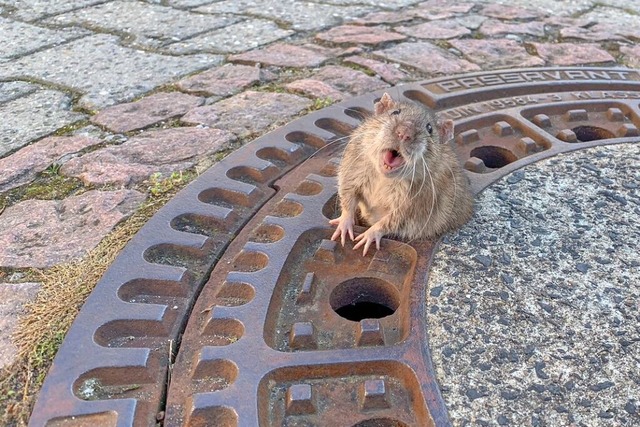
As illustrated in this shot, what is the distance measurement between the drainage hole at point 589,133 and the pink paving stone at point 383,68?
0.81m

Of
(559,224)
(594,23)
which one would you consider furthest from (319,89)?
(594,23)

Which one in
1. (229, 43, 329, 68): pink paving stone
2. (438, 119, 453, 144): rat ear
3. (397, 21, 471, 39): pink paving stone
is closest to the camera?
(438, 119, 453, 144): rat ear

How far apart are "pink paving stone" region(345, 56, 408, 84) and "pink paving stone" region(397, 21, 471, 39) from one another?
0.45 metres

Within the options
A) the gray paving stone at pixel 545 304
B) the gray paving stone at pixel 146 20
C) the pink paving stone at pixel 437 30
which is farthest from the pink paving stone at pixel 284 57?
the gray paving stone at pixel 545 304

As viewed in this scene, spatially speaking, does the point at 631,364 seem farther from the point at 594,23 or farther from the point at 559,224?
the point at 594,23

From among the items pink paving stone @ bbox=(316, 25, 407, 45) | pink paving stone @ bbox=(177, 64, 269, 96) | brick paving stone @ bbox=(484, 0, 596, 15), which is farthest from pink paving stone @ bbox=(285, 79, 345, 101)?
brick paving stone @ bbox=(484, 0, 596, 15)

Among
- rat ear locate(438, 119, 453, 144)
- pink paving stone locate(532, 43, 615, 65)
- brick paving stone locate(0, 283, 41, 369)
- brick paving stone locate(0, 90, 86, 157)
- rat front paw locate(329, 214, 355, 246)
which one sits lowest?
brick paving stone locate(0, 283, 41, 369)

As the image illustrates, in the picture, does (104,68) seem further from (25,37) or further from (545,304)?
(545,304)

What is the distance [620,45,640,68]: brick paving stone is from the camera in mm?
3107

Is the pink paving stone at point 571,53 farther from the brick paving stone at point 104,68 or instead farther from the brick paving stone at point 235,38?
the brick paving stone at point 104,68

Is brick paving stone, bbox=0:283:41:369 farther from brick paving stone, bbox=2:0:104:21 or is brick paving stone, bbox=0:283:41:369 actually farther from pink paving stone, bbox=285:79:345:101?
brick paving stone, bbox=2:0:104:21

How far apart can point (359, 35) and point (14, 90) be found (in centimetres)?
170

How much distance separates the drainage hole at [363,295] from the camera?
177 centimetres

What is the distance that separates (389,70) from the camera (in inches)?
117
